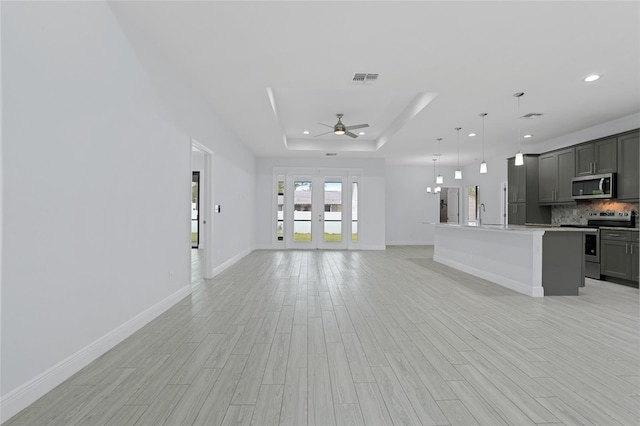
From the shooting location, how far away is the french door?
970cm

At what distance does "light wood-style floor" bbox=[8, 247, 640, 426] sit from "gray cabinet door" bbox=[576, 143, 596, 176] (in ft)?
8.94

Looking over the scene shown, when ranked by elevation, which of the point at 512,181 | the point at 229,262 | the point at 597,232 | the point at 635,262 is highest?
the point at 512,181

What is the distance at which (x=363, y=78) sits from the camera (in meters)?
4.05

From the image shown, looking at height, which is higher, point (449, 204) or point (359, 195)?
point (359, 195)

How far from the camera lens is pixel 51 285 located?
2062 millimetres

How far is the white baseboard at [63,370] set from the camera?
1.79m

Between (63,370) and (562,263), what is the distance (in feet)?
18.2

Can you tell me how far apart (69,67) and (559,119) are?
6.93 meters

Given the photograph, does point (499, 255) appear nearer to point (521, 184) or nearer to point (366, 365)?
point (521, 184)

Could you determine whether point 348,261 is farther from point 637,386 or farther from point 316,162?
point 637,386

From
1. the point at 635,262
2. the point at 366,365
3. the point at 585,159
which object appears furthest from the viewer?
the point at 585,159

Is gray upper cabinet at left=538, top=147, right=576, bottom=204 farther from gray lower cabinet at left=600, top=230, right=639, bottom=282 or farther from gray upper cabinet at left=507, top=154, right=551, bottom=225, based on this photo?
gray lower cabinet at left=600, top=230, right=639, bottom=282

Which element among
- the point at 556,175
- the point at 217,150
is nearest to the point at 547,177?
the point at 556,175

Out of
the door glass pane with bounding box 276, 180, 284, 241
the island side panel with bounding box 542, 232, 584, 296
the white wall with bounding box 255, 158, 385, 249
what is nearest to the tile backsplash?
the island side panel with bounding box 542, 232, 584, 296
